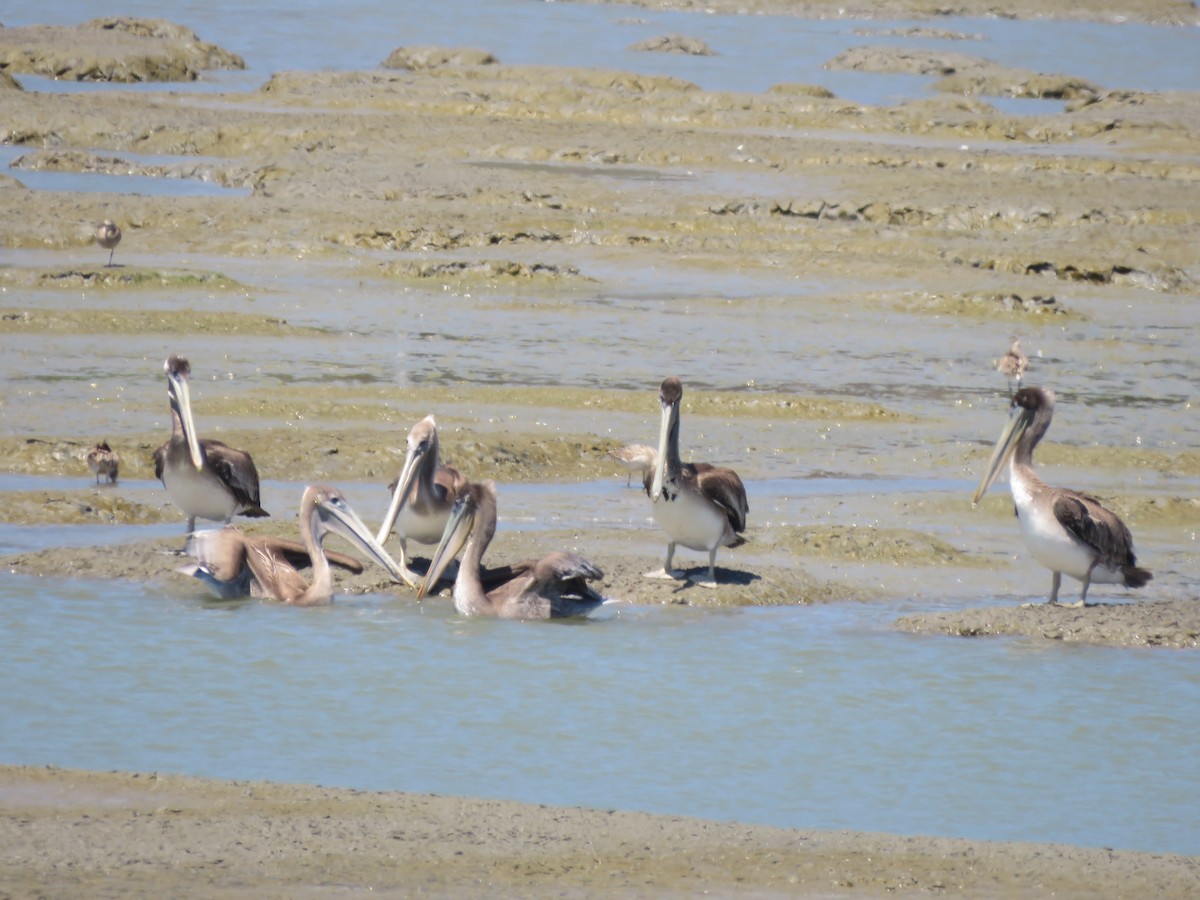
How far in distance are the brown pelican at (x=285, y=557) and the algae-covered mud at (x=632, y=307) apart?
347 mm

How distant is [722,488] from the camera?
1059 cm

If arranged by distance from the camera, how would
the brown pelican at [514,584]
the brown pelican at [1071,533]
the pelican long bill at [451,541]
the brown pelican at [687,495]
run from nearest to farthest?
the brown pelican at [514,584], the brown pelican at [1071,533], the brown pelican at [687,495], the pelican long bill at [451,541]

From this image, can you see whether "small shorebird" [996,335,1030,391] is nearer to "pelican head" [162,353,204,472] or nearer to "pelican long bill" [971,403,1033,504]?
"pelican long bill" [971,403,1033,504]

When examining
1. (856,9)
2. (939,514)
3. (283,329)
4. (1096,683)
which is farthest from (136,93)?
(856,9)

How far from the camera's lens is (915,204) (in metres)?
Result: 28.5

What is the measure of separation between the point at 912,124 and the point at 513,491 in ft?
87.6

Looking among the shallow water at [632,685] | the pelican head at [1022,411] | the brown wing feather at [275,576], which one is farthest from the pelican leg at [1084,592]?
the brown wing feather at [275,576]

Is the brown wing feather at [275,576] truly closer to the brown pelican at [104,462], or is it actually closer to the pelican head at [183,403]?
the pelican head at [183,403]

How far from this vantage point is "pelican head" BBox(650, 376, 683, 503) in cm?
1045

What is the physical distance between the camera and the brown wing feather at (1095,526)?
1029cm

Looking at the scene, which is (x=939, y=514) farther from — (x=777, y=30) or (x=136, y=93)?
(x=777, y=30)

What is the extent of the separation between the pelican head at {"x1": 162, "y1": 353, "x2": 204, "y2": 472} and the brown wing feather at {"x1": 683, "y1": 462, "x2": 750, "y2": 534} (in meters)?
2.79

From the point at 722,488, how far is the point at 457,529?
58.5 inches

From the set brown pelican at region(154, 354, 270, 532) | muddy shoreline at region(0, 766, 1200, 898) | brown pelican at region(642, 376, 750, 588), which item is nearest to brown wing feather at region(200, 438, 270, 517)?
brown pelican at region(154, 354, 270, 532)
